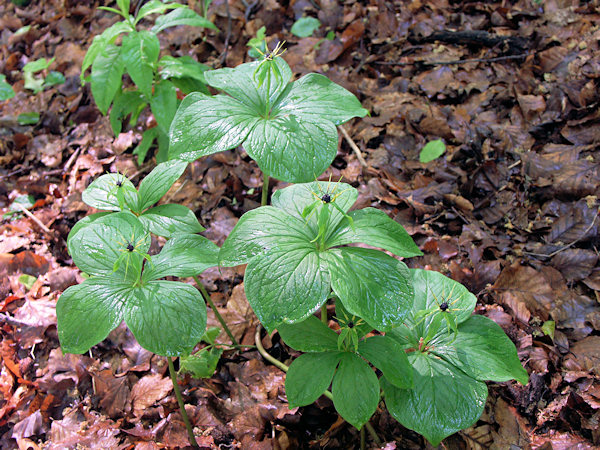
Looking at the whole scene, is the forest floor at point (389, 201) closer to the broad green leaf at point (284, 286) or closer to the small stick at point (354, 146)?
the small stick at point (354, 146)

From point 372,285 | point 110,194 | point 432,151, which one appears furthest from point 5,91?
point 372,285

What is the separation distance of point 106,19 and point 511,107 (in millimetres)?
3641

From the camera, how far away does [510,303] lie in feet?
6.53

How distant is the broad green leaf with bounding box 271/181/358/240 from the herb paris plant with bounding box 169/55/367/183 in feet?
0.41

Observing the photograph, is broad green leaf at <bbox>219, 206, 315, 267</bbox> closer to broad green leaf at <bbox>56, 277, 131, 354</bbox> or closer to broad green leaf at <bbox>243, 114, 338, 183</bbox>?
broad green leaf at <bbox>243, 114, 338, 183</bbox>

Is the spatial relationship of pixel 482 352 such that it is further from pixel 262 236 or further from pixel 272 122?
pixel 272 122

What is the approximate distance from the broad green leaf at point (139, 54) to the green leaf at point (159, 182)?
79cm

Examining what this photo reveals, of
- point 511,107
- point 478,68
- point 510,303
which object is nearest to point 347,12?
point 478,68

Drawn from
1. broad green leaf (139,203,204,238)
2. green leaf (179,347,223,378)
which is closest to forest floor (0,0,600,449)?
green leaf (179,347,223,378)

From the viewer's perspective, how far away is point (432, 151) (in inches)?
103

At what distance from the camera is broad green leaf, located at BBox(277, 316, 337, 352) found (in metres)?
1.48

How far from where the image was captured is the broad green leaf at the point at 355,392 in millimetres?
1342

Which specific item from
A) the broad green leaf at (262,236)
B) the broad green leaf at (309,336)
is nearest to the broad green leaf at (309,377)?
the broad green leaf at (309,336)

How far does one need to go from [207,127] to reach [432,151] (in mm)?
1587
